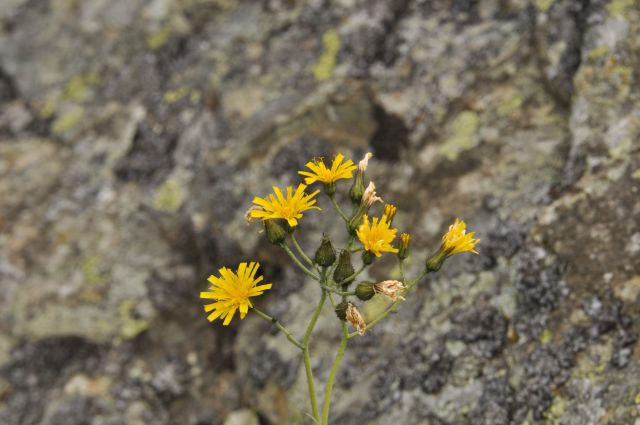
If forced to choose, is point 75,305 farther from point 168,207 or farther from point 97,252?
point 168,207

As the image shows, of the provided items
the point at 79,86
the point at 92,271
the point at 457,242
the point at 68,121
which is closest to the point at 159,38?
the point at 79,86

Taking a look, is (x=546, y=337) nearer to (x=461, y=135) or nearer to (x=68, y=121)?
(x=461, y=135)

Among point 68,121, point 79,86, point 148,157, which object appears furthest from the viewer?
point 79,86

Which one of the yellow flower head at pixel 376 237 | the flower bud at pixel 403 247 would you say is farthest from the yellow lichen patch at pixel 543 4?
the yellow flower head at pixel 376 237

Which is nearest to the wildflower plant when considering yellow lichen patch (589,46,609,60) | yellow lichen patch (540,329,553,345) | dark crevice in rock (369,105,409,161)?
yellow lichen patch (540,329,553,345)

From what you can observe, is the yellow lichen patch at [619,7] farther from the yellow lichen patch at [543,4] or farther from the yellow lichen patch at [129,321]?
the yellow lichen patch at [129,321]

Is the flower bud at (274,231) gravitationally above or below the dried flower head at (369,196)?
above

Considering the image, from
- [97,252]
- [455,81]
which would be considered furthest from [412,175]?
[97,252]
